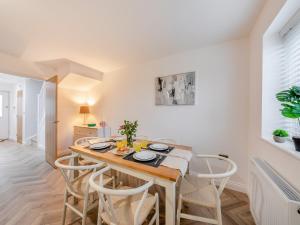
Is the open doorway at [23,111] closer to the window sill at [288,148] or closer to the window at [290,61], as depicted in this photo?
the window sill at [288,148]

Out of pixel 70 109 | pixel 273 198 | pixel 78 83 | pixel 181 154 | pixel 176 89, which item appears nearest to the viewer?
pixel 273 198

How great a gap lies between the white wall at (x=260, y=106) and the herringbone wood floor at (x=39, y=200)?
73 cm

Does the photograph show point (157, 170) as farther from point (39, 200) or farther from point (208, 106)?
point (39, 200)

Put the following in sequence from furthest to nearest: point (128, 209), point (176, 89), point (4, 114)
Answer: point (4, 114)
point (176, 89)
point (128, 209)

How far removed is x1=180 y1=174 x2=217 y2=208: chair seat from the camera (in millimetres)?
1199

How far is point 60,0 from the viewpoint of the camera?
4.56 ft

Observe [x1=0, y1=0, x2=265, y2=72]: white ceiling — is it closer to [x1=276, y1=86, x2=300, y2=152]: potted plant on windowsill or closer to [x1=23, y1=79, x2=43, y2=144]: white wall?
[x1=276, y1=86, x2=300, y2=152]: potted plant on windowsill

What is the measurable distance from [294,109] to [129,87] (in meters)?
2.79

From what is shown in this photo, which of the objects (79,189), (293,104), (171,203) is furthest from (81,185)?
(293,104)

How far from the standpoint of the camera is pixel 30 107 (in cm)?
489

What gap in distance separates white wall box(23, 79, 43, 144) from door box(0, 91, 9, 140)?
65.8 inches

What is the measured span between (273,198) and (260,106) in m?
0.98

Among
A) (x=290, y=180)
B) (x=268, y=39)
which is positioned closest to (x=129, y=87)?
(x=268, y=39)

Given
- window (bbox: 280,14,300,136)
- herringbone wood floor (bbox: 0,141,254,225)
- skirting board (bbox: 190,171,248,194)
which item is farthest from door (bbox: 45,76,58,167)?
window (bbox: 280,14,300,136)
